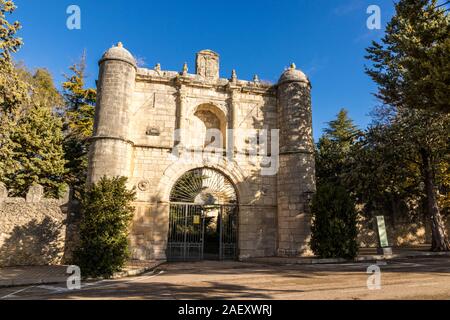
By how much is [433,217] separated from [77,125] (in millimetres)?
22070

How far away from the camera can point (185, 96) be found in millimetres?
12906

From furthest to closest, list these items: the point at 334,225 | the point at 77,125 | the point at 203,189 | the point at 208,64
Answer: the point at 77,125 < the point at 208,64 < the point at 203,189 < the point at 334,225

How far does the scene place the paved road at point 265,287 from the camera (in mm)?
5184

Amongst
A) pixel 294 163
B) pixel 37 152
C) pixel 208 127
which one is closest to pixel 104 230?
pixel 208 127

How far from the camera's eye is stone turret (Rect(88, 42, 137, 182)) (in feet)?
35.9

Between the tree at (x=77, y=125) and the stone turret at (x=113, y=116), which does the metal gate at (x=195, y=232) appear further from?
the tree at (x=77, y=125)

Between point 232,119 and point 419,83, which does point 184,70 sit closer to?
point 232,119

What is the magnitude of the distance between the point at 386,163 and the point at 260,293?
11.3m

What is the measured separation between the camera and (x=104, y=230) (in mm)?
8539

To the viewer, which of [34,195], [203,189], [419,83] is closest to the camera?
[419,83]

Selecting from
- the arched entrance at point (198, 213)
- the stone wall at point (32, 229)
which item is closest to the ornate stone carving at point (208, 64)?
the arched entrance at point (198, 213)

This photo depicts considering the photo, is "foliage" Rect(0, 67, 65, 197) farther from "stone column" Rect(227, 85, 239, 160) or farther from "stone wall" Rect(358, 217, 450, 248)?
"stone wall" Rect(358, 217, 450, 248)
